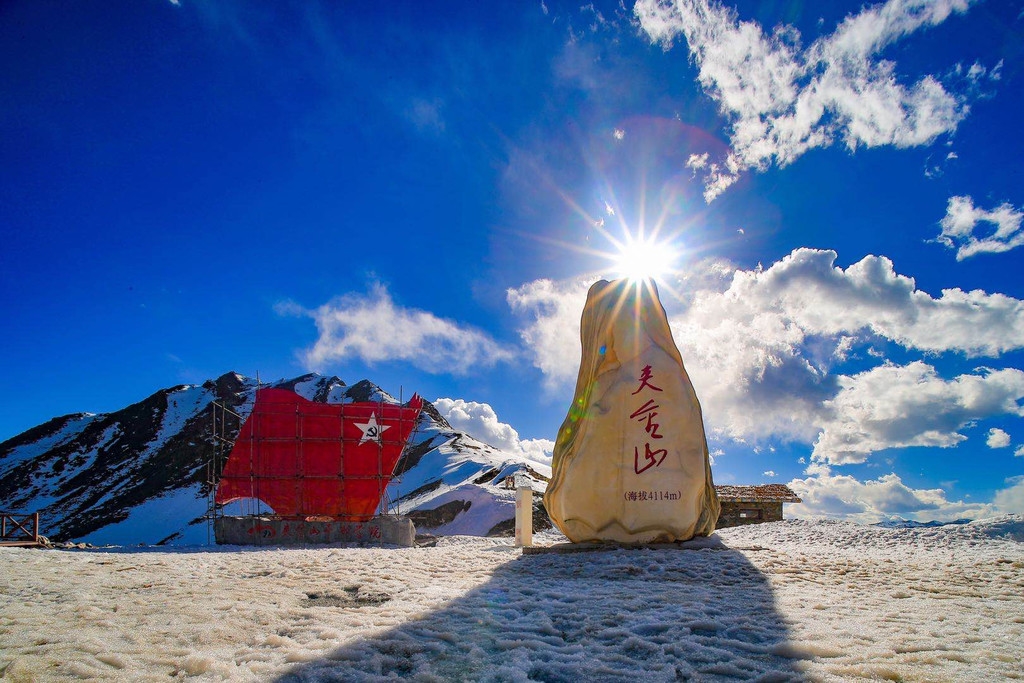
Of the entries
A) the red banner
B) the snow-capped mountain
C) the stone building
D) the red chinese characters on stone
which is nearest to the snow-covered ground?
the red chinese characters on stone

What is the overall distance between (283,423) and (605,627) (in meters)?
20.0

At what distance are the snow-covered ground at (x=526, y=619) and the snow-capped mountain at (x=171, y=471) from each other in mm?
23470

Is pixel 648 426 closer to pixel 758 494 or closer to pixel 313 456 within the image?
pixel 758 494

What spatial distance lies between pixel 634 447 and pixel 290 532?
37.4 feet

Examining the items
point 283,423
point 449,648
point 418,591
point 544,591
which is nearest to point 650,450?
point 544,591

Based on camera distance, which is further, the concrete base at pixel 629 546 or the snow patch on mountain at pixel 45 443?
the snow patch on mountain at pixel 45 443

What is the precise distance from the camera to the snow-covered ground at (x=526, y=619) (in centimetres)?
407

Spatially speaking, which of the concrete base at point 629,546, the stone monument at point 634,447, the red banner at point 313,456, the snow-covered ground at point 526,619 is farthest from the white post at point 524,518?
the red banner at point 313,456

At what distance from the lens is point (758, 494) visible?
70.7 ft

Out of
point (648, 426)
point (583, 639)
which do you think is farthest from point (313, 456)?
point (583, 639)

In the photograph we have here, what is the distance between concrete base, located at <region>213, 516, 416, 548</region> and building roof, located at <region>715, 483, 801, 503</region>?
468 inches

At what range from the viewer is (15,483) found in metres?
86.1

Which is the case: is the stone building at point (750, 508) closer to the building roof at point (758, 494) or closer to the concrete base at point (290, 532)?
the building roof at point (758, 494)

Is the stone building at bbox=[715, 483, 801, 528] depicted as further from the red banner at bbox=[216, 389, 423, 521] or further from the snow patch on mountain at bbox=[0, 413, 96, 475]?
the snow patch on mountain at bbox=[0, 413, 96, 475]
